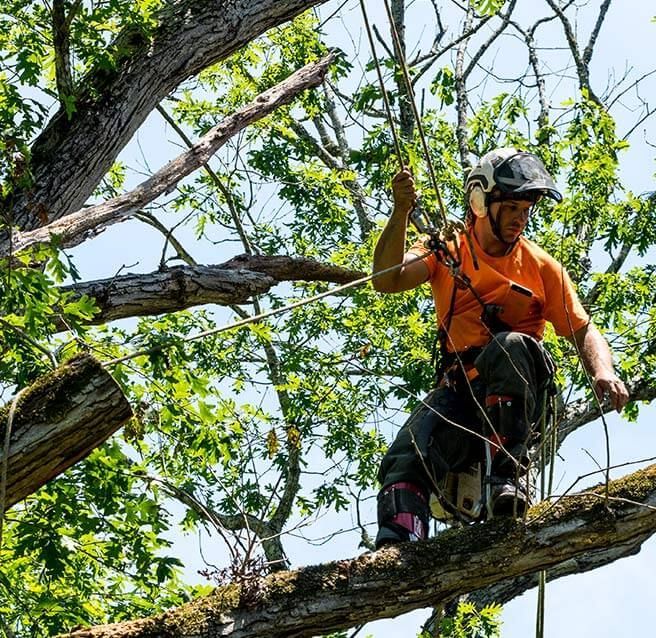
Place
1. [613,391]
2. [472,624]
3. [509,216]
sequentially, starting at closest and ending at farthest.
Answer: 1. [613,391]
2. [509,216]
3. [472,624]

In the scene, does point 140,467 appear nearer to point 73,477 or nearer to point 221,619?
point 73,477

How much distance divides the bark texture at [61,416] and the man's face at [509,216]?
2.07 meters

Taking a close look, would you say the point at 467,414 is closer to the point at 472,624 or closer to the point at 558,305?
the point at 558,305

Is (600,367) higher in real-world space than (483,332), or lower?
lower

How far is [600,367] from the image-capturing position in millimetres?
5371

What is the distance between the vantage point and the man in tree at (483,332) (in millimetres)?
5051

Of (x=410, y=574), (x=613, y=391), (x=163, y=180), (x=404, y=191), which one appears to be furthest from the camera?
(x=163, y=180)

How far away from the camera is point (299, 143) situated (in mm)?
16828

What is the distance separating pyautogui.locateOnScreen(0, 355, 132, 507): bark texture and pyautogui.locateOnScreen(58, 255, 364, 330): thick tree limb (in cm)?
280

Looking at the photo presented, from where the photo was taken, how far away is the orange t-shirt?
542 centimetres

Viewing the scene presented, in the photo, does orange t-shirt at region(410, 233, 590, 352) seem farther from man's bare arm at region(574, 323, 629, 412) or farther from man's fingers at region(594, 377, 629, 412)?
man's fingers at region(594, 377, 629, 412)

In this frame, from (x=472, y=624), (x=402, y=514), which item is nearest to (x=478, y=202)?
(x=402, y=514)

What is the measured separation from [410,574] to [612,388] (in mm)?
1347

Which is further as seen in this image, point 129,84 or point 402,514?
point 129,84
